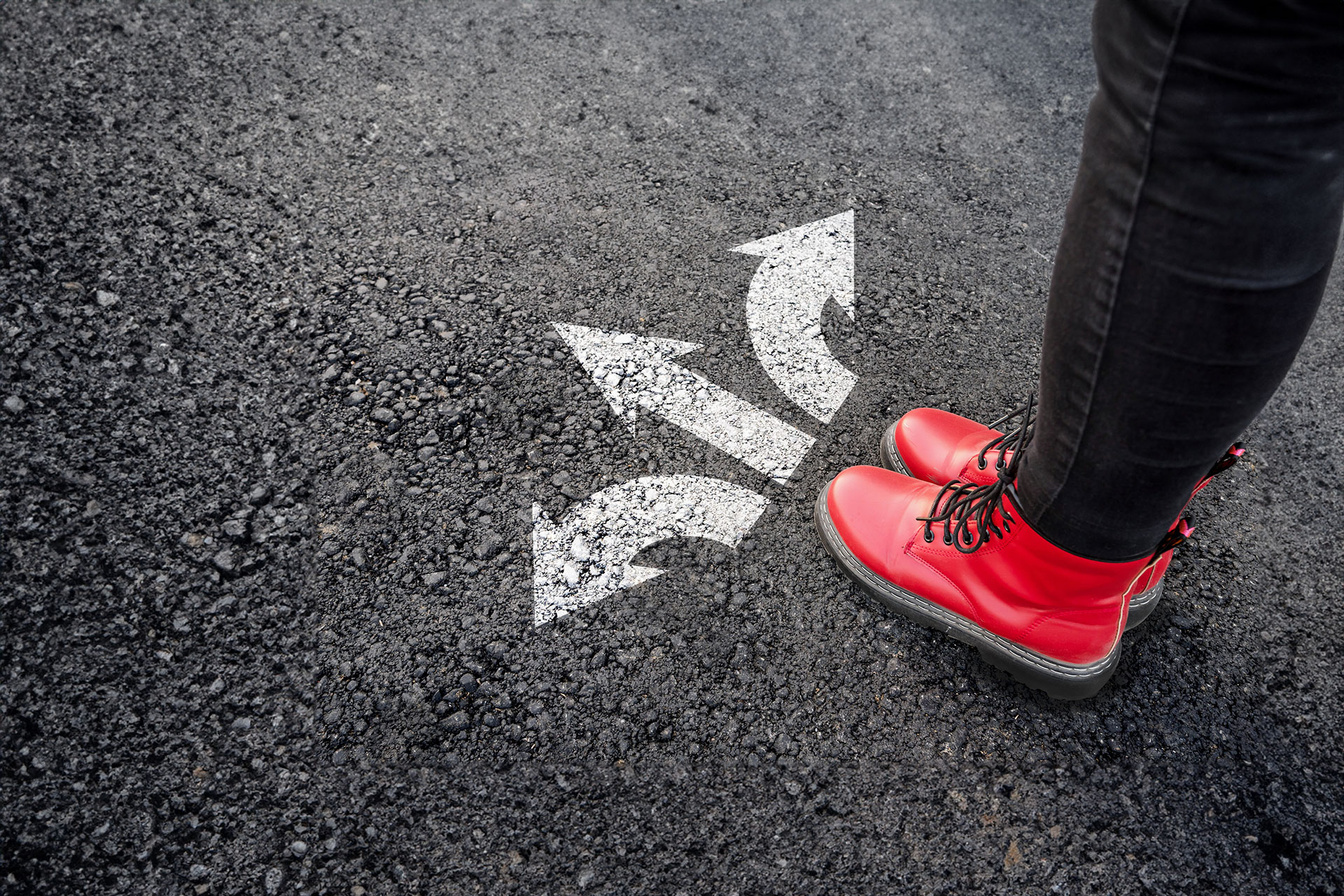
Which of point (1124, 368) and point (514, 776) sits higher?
point (1124, 368)

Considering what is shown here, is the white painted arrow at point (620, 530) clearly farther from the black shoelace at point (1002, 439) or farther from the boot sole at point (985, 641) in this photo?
the black shoelace at point (1002, 439)

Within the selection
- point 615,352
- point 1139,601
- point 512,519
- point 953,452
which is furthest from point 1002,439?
point 512,519

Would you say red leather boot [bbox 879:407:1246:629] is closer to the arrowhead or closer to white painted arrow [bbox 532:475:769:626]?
white painted arrow [bbox 532:475:769:626]

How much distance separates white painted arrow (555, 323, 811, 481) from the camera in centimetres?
204

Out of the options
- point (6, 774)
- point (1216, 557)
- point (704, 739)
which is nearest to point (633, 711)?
point (704, 739)

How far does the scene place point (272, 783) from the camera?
4.77ft

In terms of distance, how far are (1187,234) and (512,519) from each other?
4.66 feet

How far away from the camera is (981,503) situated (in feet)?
5.14

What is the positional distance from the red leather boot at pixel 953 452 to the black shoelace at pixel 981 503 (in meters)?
0.02

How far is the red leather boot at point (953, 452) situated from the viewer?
5.56 feet

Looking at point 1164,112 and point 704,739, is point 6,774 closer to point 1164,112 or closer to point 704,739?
A: point 704,739

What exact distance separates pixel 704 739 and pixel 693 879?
Answer: 0.25 m

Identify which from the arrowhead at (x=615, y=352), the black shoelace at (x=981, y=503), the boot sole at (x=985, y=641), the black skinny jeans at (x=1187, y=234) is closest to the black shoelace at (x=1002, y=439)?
the black shoelace at (x=981, y=503)

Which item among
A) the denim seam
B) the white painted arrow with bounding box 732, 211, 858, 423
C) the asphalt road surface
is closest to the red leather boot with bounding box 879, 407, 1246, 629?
the asphalt road surface
